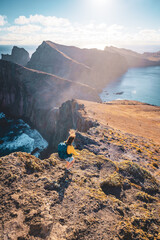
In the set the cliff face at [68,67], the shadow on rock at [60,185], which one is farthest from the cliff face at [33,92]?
the shadow on rock at [60,185]

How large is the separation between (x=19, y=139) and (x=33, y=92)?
34.4 meters

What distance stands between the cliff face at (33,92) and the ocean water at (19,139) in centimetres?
669

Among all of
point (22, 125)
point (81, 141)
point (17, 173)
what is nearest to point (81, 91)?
point (22, 125)

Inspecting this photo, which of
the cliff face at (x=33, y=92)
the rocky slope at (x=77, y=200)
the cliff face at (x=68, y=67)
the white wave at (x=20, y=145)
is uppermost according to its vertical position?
the cliff face at (x=68, y=67)

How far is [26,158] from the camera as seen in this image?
6.43 meters

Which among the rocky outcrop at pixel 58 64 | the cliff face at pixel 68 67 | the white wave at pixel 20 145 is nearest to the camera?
the white wave at pixel 20 145

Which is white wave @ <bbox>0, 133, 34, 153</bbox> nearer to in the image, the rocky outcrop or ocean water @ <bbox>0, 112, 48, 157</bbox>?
ocean water @ <bbox>0, 112, 48, 157</bbox>

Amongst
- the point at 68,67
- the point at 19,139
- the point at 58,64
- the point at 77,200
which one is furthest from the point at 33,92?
the point at 77,200

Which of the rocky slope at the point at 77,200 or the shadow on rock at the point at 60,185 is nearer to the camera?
the rocky slope at the point at 77,200

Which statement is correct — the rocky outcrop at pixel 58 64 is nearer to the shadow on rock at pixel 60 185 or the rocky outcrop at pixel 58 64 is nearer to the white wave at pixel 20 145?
the white wave at pixel 20 145

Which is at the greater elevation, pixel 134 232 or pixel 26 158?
pixel 26 158

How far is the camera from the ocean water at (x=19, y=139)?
2334 inches

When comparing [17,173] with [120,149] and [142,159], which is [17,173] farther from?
[142,159]

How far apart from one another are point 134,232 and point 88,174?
301cm
